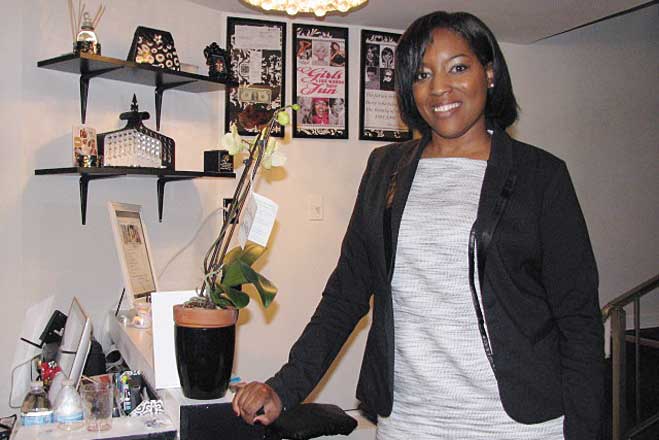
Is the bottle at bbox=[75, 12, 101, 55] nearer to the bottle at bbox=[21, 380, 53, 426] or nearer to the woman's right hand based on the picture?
the bottle at bbox=[21, 380, 53, 426]

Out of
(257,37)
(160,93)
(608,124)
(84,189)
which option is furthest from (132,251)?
(608,124)

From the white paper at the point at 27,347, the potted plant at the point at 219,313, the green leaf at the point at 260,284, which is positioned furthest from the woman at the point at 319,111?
the green leaf at the point at 260,284

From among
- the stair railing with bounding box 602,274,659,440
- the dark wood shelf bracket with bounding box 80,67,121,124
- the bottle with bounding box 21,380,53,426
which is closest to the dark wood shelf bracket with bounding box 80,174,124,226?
the dark wood shelf bracket with bounding box 80,67,121,124

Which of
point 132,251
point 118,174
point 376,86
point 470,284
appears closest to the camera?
point 470,284

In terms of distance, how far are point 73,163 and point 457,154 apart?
2016mm

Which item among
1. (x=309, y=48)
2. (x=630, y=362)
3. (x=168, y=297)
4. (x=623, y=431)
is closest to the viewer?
(x=168, y=297)

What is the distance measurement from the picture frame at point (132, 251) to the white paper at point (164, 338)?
0.82 meters

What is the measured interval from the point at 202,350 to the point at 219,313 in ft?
0.28

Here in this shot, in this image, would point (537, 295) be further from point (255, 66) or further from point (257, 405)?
point (255, 66)

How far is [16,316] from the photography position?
8.97 ft

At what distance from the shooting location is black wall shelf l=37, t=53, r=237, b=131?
2.69 meters

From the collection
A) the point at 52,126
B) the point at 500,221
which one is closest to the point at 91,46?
the point at 52,126

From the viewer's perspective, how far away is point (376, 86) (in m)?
3.76

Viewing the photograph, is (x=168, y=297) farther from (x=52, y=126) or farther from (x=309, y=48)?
(x=309, y=48)
